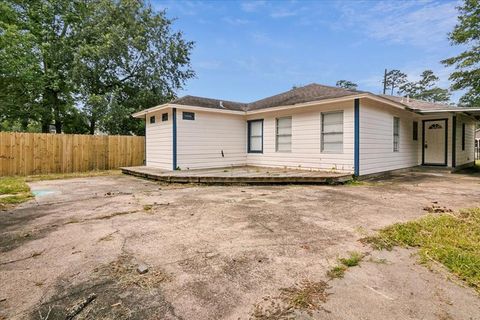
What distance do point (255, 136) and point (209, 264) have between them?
9126 millimetres

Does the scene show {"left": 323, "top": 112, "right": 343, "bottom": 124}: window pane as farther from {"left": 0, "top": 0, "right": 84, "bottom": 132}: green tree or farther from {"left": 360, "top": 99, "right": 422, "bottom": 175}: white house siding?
{"left": 0, "top": 0, "right": 84, "bottom": 132}: green tree

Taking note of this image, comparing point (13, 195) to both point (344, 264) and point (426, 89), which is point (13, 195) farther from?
point (426, 89)

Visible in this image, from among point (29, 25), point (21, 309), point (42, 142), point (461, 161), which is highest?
point (29, 25)

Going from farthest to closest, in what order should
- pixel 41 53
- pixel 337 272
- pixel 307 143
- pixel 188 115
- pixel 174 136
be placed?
pixel 41 53 → pixel 188 115 → pixel 174 136 → pixel 307 143 → pixel 337 272

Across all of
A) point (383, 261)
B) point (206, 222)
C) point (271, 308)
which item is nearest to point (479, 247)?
point (383, 261)

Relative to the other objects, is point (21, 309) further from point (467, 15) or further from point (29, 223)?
point (467, 15)

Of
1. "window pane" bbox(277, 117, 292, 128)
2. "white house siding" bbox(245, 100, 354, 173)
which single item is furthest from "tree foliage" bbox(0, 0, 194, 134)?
"window pane" bbox(277, 117, 292, 128)

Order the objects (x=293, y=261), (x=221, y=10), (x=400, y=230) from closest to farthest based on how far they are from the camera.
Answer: (x=293, y=261) < (x=400, y=230) < (x=221, y=10)

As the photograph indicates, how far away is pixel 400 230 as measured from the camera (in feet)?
10.8

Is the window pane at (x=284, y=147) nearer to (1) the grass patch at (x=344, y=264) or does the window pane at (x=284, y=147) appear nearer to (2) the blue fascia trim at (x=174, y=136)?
(2) the blue fascia trim at (x=174, y=136)

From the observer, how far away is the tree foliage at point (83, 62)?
13.8 metres

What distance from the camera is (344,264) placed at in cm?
244

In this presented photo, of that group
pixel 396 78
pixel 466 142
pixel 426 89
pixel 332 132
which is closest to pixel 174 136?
pixel 332 132

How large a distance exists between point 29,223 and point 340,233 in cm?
458
